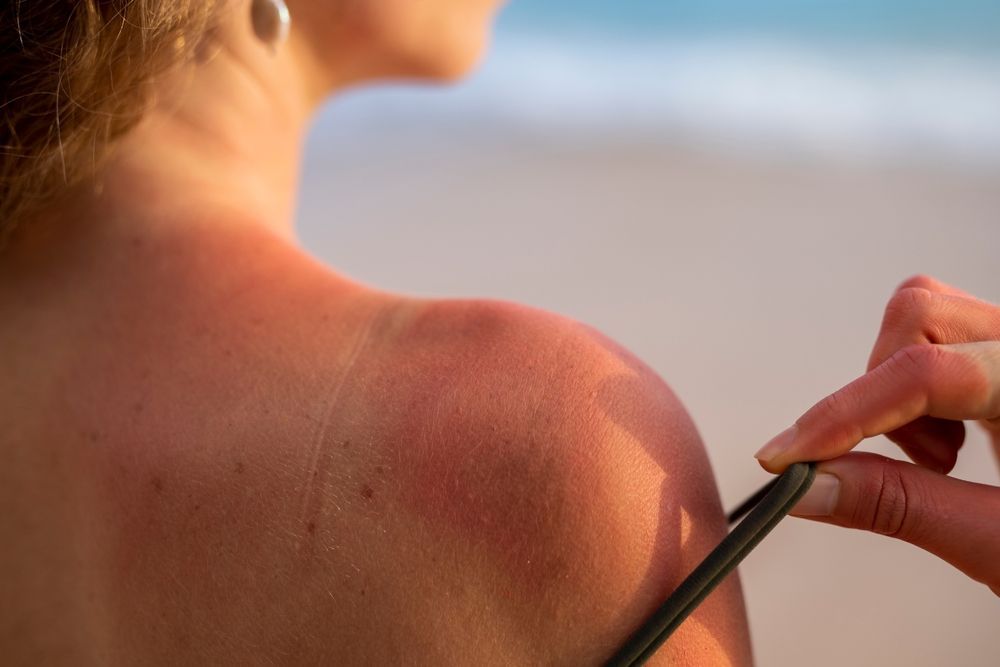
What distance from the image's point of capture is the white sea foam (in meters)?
3.07

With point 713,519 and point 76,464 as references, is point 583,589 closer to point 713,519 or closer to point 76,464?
point 713,519

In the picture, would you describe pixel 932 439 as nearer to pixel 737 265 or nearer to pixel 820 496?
pixel 820 496

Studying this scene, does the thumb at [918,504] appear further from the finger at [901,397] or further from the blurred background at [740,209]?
the blurred background at [740,209]

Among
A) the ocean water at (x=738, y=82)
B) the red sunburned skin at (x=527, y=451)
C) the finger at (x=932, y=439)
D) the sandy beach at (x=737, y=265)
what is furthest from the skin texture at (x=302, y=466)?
the ocean water at (x=738, y=82)

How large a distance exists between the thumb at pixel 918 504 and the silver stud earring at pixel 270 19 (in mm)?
651

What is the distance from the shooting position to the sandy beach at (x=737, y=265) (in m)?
1.77

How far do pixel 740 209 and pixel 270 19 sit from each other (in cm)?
198

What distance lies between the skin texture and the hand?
0.27 feet

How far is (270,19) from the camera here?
3.06 ft

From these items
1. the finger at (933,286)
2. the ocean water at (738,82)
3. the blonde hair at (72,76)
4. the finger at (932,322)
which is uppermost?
the ocean water at (738,82)

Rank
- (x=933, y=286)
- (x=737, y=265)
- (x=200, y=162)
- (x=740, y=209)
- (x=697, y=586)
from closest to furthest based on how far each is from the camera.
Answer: (x=697, y=586)
(x=933, y=286)
(x=200, y=162)
(x=737, y=265)
(x=740, y=209)

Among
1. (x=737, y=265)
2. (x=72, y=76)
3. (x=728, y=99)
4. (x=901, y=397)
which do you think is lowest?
(x=737, y=265)

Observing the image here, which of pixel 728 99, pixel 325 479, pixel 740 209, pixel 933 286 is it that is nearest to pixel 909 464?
pixel 933 286

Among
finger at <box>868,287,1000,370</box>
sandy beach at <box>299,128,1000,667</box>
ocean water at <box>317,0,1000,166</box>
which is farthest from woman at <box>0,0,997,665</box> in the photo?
ocean water at <box>317,0,1000,166</box>
